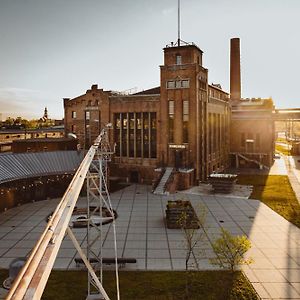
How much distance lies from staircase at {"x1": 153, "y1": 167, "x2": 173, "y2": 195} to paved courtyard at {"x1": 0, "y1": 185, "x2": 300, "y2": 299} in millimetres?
2344

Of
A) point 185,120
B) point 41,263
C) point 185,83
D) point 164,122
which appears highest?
point 185,83

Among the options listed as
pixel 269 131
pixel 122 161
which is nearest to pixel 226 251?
pixel 122 161

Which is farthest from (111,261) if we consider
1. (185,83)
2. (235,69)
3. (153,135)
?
(235,69)

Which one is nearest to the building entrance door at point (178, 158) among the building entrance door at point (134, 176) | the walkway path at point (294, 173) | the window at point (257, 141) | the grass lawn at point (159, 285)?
the building entrance door at point (134, 176)

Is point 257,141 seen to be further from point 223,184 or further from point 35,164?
point 35,164

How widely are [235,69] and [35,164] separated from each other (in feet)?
182

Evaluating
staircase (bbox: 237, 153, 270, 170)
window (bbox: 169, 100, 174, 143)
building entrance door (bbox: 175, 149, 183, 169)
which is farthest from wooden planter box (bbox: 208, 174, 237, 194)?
staircase (bbox: 237, 153, 270, 170)

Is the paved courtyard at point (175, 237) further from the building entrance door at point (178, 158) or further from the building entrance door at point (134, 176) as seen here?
the building entrance door at point (134, 176)

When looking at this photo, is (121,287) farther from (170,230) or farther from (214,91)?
(214,91)

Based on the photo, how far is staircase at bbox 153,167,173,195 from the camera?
44719 mm

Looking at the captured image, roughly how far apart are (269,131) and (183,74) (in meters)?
30.1

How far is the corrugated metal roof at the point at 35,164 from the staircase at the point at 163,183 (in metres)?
11.5

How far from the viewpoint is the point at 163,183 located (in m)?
45.9

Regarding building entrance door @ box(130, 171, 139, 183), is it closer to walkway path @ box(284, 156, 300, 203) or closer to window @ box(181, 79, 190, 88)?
window @ box(181, 79, 190, 88)
